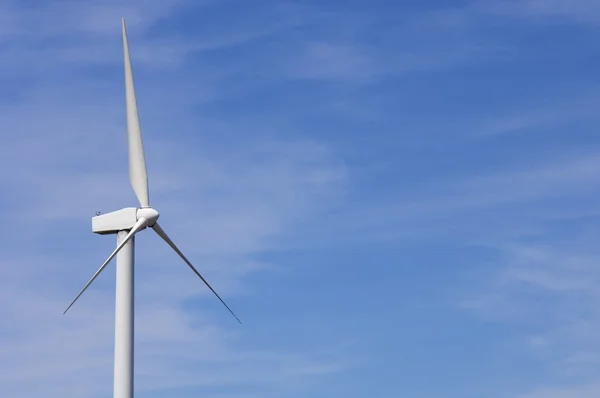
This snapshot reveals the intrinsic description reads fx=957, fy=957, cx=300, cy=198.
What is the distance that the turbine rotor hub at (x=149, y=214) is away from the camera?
56656mm

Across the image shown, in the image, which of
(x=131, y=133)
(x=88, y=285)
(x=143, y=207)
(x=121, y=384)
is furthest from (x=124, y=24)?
(x=121, y=384)

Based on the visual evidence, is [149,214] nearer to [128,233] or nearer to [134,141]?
[128,233]

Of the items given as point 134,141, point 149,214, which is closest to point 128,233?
point 149,214

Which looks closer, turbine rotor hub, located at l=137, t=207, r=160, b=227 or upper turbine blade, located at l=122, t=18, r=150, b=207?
turbine rotor hub, located at l=137, t=207, r=160, b=227

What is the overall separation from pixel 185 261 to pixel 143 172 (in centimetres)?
610

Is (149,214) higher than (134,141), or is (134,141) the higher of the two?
(134,141)

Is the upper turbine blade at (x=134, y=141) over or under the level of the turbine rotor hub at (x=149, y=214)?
over

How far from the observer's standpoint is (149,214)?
56719 millimetres

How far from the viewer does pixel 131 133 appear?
60.4 meters

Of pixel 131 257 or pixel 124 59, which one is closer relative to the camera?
pixel 131 257

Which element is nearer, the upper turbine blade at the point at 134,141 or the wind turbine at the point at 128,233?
the wind turbine at the point at 128,233

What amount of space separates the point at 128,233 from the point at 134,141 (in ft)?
22.0

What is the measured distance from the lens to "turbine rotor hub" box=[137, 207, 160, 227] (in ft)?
186

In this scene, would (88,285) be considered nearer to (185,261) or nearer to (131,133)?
(185,261)
